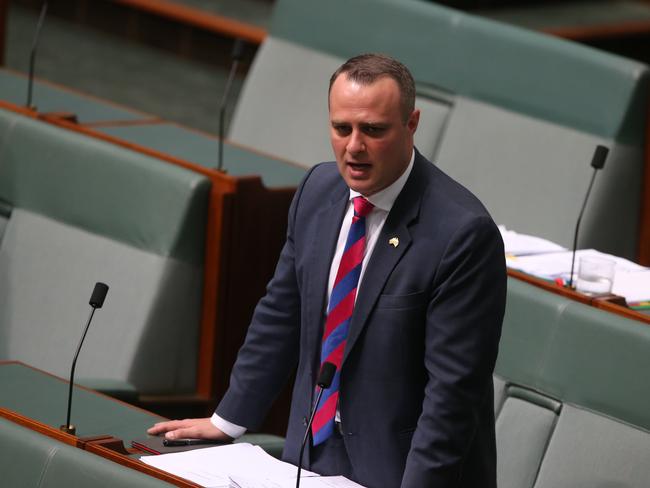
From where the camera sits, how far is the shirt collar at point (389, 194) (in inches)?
53.0

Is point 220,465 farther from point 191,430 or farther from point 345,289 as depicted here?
point 345,289

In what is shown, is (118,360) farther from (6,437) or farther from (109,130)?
(6,437)

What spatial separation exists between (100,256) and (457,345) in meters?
1.08

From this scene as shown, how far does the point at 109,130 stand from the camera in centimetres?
254

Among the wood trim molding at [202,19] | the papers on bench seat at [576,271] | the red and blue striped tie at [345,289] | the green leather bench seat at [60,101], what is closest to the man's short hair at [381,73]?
the red and blue striped tie at [345,289]

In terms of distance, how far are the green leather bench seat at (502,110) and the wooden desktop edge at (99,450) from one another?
150cm

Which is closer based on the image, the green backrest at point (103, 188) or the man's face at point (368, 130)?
the man's face at point (368, 130)

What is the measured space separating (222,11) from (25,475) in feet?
9.97

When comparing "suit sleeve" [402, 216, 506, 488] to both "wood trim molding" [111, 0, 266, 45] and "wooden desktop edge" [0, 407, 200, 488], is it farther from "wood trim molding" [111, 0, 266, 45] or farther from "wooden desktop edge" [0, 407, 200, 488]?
"wood trim molding" [111, 0, 266, 45]

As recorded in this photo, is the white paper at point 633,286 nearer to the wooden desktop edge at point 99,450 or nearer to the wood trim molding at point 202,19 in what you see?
the wooden desktop edge at point 99,450

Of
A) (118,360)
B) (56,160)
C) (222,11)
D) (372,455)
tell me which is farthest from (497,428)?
(222,11)

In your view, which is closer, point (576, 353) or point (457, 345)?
point (457, 345)

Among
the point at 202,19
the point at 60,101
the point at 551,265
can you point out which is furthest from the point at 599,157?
the point at 202,19

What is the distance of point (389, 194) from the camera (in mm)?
1351
